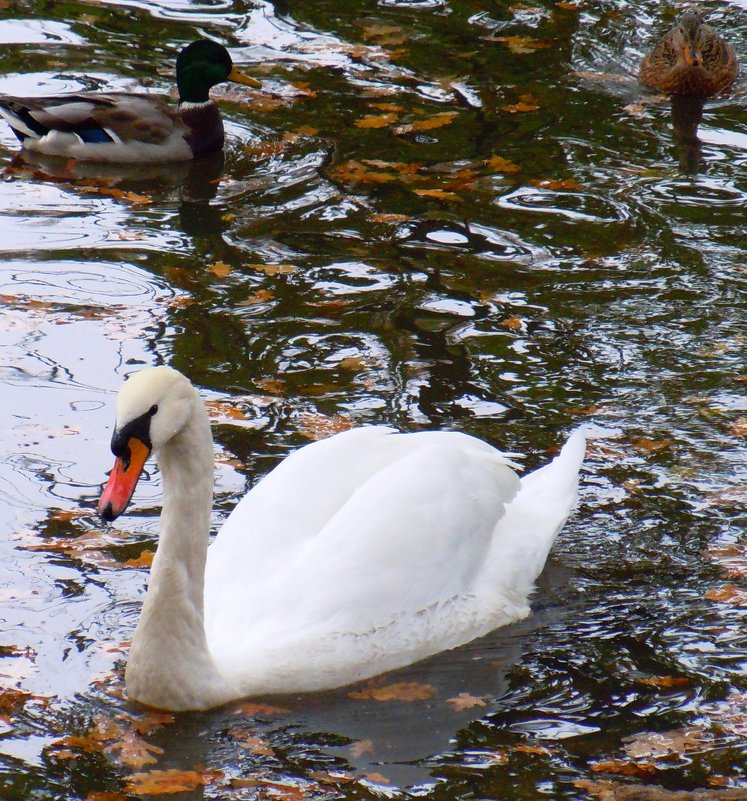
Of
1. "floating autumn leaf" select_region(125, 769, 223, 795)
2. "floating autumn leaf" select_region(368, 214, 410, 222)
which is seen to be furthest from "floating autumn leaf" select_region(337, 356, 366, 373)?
"floating autumn leaf" select_region(125, 769, 223, 795)

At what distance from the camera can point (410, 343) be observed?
27.3 ft

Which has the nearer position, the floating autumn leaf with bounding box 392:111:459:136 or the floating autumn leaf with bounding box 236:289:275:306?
the floating autumn leaf with bounding box 236:289:275:306

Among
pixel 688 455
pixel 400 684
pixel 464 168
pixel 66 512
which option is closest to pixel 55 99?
pixel 464 168

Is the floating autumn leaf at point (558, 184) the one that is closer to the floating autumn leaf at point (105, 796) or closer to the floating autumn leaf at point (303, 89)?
the floating autumn leaf at point (303, 89)

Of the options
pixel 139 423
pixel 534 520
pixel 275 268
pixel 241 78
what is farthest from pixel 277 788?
pixel 241 78

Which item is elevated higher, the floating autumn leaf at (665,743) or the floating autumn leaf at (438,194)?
the floating autumn leaf at (438,194)

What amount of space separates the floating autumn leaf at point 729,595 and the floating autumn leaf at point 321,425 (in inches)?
81.8

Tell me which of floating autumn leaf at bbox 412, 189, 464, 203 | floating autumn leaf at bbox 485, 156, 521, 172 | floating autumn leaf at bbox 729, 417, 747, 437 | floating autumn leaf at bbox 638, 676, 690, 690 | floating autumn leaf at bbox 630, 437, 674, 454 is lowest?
floating autumn leaf at bbox 638, 676, 690, 690

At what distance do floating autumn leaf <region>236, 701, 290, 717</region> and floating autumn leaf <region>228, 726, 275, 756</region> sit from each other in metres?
0.09

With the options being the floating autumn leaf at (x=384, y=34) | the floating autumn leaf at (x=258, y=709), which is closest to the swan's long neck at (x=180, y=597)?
the floating autumn leaf at (x=258, y=709)

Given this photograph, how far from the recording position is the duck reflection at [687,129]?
37.3ft

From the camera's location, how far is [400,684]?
5680 millimetres

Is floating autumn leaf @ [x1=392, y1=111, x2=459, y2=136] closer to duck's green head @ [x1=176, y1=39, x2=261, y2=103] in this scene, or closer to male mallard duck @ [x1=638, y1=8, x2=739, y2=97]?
duck's green head @ [x1=176, y1=39, x2=261, y2=103]

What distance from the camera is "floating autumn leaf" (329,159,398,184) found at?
10773 mm
